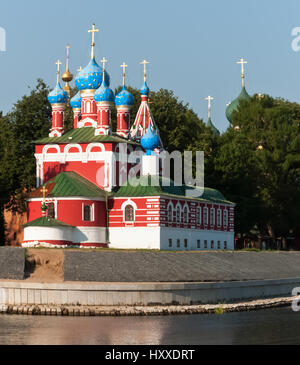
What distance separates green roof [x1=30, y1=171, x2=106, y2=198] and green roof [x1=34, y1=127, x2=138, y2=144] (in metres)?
2.35

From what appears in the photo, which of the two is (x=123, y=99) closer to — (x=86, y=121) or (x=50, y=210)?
(x=86, y=121)

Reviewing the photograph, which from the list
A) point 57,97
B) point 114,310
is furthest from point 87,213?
point 114,310

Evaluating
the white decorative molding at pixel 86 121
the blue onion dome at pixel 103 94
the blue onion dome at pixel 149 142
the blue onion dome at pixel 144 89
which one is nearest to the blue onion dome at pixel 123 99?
the white decorative molding at pixel 86 121

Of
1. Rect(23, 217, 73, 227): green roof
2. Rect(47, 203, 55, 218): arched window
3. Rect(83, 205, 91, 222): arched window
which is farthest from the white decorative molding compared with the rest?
Rect(23, 217, 73, 227): green roof

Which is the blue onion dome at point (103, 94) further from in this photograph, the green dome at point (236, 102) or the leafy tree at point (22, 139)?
the green dome at point (236, 102)

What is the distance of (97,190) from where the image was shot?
58.2 meters

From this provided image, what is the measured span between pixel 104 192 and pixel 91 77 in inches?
340

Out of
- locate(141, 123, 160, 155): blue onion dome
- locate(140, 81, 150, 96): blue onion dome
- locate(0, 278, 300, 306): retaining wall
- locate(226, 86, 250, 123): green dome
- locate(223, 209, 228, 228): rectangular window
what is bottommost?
locate(0, 278, 300, 306): retaining wall

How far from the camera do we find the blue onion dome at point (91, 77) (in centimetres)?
6231

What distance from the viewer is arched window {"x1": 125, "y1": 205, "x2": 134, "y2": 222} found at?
189ft

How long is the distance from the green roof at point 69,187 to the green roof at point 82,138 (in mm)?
2350

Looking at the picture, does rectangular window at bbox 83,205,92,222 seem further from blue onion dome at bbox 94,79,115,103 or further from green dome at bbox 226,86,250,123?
green dome at bbox 226,86,250,123
